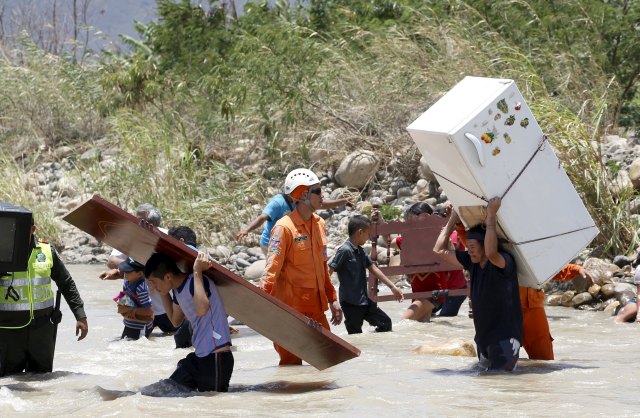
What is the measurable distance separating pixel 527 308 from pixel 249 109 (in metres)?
12.6

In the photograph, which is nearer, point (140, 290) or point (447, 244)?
point (447, 244)

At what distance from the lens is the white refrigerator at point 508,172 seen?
25.0ft

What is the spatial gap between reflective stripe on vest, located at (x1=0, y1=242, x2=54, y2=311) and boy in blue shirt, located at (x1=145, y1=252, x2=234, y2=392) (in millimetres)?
1503

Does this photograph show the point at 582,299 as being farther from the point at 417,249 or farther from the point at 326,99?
the point at 326,99

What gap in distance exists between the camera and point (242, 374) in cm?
885

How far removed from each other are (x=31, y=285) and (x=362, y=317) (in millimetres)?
3363

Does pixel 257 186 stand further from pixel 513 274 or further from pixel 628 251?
pixel 513 274

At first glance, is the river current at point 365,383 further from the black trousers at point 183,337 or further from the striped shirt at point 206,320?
the striped shirt at point 206,320

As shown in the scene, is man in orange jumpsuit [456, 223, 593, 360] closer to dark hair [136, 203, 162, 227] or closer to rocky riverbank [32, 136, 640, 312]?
dark hair [136, 203, 162, 227]

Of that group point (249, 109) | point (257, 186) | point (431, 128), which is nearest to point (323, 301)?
point (431, 128)

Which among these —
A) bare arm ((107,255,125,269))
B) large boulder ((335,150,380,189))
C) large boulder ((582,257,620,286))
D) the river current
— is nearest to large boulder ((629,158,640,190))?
large boulder ((582,257,620,286))

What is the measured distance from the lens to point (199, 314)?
23.1 feet

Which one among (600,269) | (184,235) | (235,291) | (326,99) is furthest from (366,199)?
(235,291)

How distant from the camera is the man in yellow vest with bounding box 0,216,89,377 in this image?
8.43m
